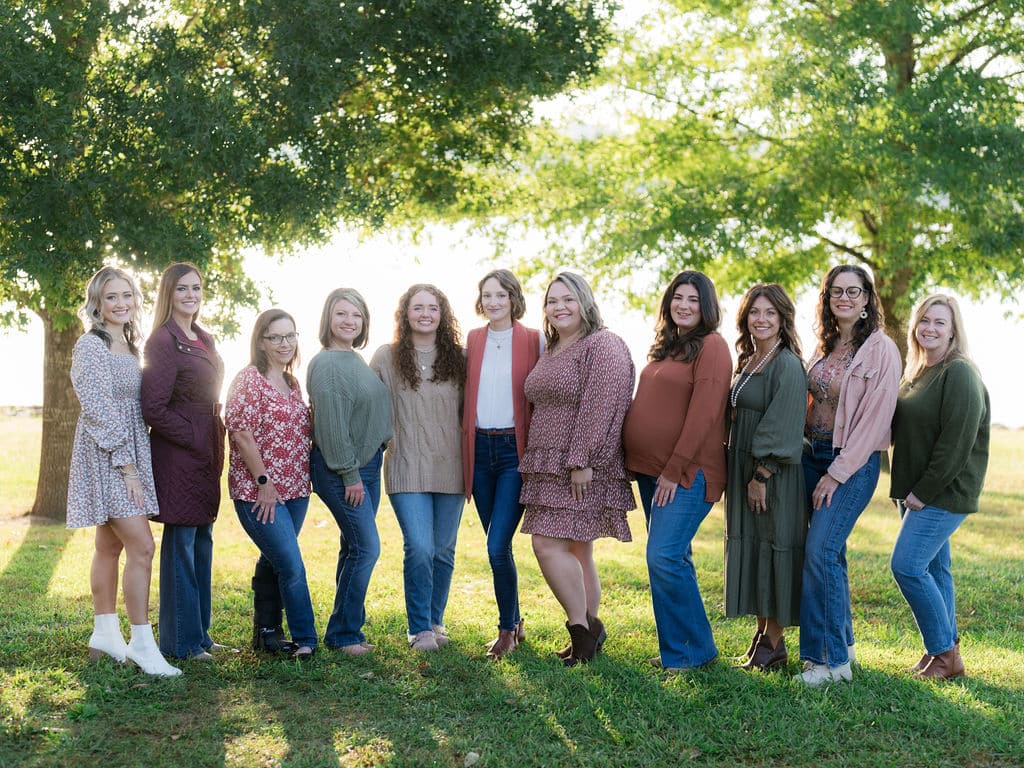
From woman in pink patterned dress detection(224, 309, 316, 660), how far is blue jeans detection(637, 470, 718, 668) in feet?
7.33

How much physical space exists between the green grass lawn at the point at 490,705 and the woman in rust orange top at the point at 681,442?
44 cm

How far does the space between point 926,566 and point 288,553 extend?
3991mm

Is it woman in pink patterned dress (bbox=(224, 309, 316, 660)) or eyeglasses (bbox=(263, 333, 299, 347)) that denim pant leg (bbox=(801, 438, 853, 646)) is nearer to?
woman in pink patterned dress (bbox=(224, 309, 316, 660))

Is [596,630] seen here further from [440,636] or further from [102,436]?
[102,436]

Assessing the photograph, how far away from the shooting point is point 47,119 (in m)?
10.1

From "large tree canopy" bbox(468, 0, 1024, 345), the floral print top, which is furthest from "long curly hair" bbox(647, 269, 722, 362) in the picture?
"large tree canopy" bbox(468, 0, 1024, 345)

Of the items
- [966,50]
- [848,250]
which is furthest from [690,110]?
[966,50]

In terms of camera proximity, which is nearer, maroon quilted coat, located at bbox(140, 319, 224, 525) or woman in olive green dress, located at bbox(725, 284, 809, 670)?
woman in olive green dress, located at bbox(725, 284, 809, 670)

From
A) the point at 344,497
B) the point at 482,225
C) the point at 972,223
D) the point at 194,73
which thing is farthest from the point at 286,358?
the point at 972,223

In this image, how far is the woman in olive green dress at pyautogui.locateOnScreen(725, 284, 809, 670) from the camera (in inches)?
237

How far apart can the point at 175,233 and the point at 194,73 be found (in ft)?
5.59

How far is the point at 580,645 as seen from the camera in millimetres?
6590

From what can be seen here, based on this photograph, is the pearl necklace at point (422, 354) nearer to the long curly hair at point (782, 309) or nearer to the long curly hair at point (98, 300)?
the long curly hair at point (98, 300)

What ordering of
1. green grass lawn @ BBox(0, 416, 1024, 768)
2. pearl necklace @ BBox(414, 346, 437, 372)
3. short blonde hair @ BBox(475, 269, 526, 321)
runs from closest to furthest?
green grass lawn @ BBox(0, 416, 1024, 768)
short blonde hair @ BBox(475, 269, 526, 321)
pearl necklace @ BBox(414, 346, 437, 372)
